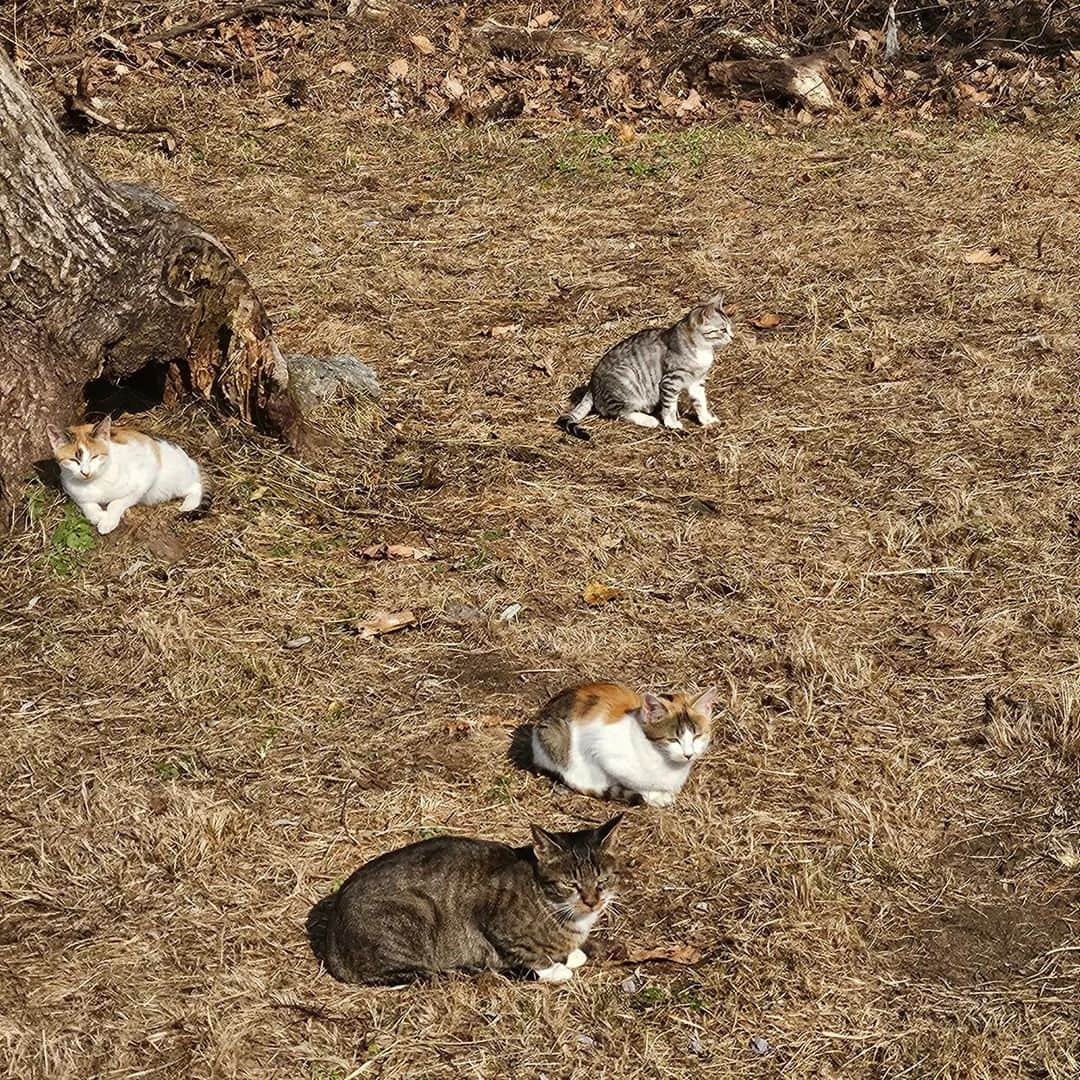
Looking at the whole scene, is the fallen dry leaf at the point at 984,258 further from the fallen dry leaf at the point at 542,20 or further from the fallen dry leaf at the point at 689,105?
the fallen dry leaf at the point at 542,20

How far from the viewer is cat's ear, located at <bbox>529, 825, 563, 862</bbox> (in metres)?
3.99

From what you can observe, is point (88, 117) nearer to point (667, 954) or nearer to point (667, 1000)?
point (667, 954)

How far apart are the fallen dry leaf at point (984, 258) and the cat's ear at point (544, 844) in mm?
6316

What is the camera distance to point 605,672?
5461mm

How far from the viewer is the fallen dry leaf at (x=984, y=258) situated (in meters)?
→ 8.80

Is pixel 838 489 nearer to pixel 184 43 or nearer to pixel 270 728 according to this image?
pixel 270 728

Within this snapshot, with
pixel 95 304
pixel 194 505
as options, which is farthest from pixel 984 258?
pixel 95 304

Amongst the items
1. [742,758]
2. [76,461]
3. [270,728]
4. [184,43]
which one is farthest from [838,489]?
[184,43]

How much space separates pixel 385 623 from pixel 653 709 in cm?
153

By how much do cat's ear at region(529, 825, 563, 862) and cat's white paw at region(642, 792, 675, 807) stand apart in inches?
34.4

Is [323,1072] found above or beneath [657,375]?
beneath

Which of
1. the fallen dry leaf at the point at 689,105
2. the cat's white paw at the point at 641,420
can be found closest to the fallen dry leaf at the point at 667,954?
the cat's white paw at the point at 641,420

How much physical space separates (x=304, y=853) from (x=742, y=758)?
1756 mm

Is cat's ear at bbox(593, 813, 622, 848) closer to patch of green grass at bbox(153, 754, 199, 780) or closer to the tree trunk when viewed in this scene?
patch of green grass at bbox(153, 754, 199, 780)
